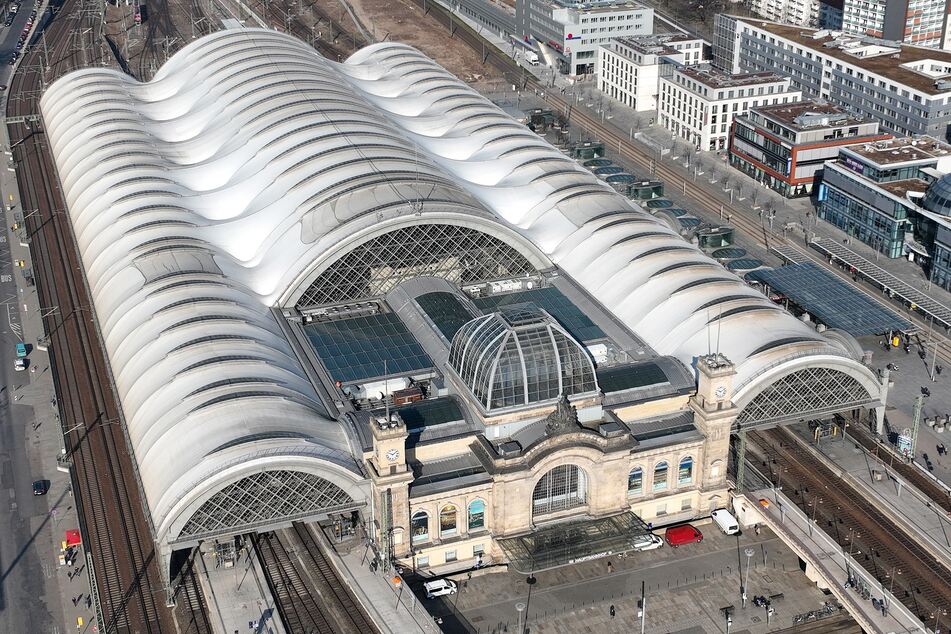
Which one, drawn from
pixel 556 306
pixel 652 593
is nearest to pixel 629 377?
pixel 556 306

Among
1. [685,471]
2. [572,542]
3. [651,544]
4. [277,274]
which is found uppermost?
[277,274]

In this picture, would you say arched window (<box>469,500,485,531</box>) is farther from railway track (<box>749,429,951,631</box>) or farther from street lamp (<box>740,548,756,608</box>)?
railway track (<box>749,429,951,631</box>)

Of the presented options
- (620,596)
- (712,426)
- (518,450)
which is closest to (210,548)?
(518,450)

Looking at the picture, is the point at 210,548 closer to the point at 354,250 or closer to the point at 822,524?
the point at 354,250

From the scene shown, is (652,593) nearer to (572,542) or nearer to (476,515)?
(572,542)

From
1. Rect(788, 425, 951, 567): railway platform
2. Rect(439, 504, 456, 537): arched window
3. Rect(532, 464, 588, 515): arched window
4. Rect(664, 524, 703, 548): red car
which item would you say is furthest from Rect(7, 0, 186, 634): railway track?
Rect(788, 425, 951, 567): railway platform
